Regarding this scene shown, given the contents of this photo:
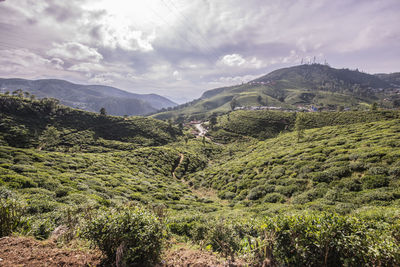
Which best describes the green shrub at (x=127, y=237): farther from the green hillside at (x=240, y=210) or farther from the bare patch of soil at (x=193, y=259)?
the bare patch of soil at (x=193, y=259)

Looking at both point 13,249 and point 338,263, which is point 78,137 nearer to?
point 13,249

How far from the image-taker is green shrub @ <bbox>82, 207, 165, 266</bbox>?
14.8 ft

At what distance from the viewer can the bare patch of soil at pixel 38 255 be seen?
4379mm

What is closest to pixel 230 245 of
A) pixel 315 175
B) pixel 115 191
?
pixel 315 175

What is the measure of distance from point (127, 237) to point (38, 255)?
9.43ft

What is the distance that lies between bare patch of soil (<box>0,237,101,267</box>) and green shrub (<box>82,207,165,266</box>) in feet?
2.48

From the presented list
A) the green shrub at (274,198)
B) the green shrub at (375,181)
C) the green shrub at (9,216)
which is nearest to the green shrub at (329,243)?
the green shrub at (9,216)

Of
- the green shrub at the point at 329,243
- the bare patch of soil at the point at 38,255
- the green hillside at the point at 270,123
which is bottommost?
the green hillside at the point at 270,123

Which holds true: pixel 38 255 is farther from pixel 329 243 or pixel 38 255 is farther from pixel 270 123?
pixel 270 123

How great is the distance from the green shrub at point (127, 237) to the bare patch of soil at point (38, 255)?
75 cm

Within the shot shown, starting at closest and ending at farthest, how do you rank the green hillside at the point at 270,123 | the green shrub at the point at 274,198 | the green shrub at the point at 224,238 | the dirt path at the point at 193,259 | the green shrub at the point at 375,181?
the dirt path at the point at 193,259
the green shrub at the point at 224,238
the green shrub at the point at 375,181
the green shrub at the point at 274,198
the green hillside at the point at 270,123

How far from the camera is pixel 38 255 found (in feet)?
15.3

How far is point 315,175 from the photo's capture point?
48.9ft

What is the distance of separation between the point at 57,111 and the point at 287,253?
106m
